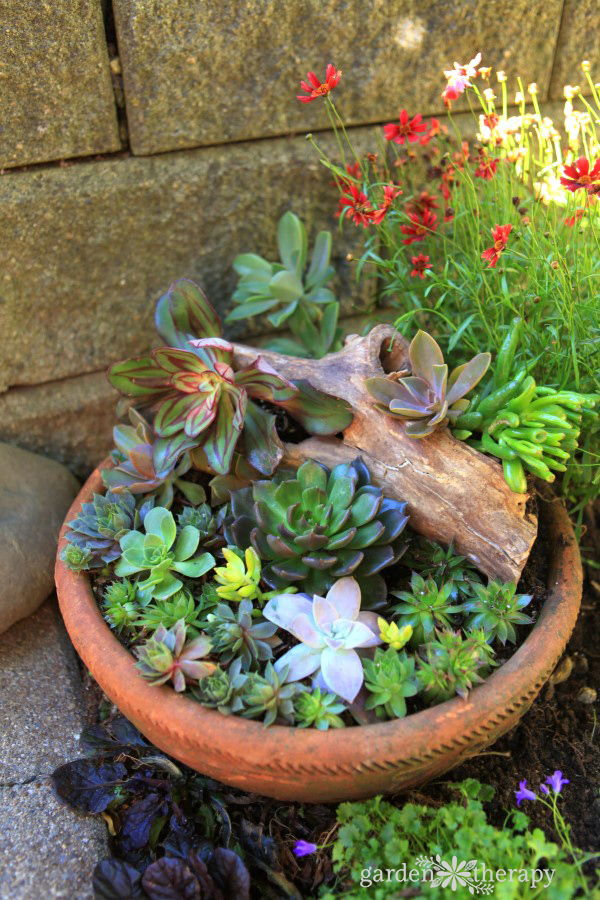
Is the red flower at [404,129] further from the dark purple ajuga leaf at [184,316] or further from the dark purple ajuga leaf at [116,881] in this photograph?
the dark purple ajuga leaf at [116,881]

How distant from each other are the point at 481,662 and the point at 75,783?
839mm

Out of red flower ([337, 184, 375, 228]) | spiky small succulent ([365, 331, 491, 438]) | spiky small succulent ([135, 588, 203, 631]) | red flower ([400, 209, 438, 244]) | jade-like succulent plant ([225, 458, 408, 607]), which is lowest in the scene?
spiky small succulent ([135, 588, 203, 631])

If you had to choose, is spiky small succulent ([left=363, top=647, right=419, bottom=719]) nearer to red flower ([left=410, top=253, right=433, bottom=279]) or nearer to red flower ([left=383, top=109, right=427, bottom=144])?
red flower ([left=410, top=253, right=433, bottom=279])

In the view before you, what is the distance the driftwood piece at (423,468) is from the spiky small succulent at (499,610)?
6 cm

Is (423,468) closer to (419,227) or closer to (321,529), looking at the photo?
(321,529)

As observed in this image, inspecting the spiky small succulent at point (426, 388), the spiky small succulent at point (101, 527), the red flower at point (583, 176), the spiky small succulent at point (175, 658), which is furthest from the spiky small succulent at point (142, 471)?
the red flower at point (583, 176)

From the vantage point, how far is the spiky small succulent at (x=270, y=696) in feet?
4.21

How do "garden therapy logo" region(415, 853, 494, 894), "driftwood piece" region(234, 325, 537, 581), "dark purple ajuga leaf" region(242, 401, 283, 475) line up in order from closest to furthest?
"garden therapy logo" region(415, 853, 494, 894) → "driftwood piece" region(234, 325, 537, 581) → "dark purple ajuga leaf" region(242, 401, 283, 475)

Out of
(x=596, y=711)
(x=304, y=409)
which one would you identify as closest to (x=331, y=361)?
(x=304, y=409)

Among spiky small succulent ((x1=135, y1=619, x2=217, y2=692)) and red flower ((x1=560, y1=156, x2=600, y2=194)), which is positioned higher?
red flower ((x1=560, y1=156, x2=600, y2=194))

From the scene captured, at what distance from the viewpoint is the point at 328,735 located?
1246 millimetres

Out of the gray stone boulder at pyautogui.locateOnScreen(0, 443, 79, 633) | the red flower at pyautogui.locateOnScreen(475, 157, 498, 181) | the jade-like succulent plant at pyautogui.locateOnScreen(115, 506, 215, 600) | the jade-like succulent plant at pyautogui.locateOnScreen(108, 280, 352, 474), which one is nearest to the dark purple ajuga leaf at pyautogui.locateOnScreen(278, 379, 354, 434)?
the jade-like succulent plant at pyautogui.locateOnScreen(108, 280, 352, 474)

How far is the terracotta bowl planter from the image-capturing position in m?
1.24

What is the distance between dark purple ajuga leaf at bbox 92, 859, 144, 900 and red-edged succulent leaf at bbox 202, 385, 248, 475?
0.74 meters
